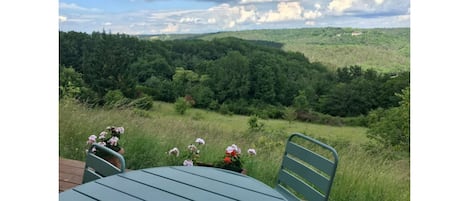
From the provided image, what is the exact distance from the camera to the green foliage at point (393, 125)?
3621 mm

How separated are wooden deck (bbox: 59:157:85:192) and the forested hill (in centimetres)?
74

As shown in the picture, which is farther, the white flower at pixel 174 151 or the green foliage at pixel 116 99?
the green foliage at pixel 116 99

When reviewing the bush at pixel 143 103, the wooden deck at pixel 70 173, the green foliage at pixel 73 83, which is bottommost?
the wooden deck at pixel 70 173

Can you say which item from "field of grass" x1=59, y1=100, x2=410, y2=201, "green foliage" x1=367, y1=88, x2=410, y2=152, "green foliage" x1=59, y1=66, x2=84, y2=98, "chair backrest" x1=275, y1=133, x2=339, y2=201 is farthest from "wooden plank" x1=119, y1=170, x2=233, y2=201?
"green foliage" x1=59, y1=66, x2=84, y2=98

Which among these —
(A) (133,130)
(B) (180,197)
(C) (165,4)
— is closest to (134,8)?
(C) (165,4)

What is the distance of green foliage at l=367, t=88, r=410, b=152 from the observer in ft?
11.9

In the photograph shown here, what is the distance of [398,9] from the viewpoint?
3.62 m

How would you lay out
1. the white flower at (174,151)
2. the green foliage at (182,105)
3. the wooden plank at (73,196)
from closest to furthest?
the wooden plank at (73,196)
the white flower at (174,151)
the green foliage at (182,105)

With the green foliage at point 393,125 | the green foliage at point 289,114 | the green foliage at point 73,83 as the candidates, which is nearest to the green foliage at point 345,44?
the green foliage at point 393,125

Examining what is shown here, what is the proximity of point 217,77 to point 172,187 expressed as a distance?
2.49 meters

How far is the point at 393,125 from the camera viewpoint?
3682 mm

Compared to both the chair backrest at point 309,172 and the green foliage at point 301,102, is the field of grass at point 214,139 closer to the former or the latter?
the green foliage at point 301,102

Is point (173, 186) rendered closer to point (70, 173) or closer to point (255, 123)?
point (70, 173)

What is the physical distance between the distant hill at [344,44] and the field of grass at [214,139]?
1.82ft
